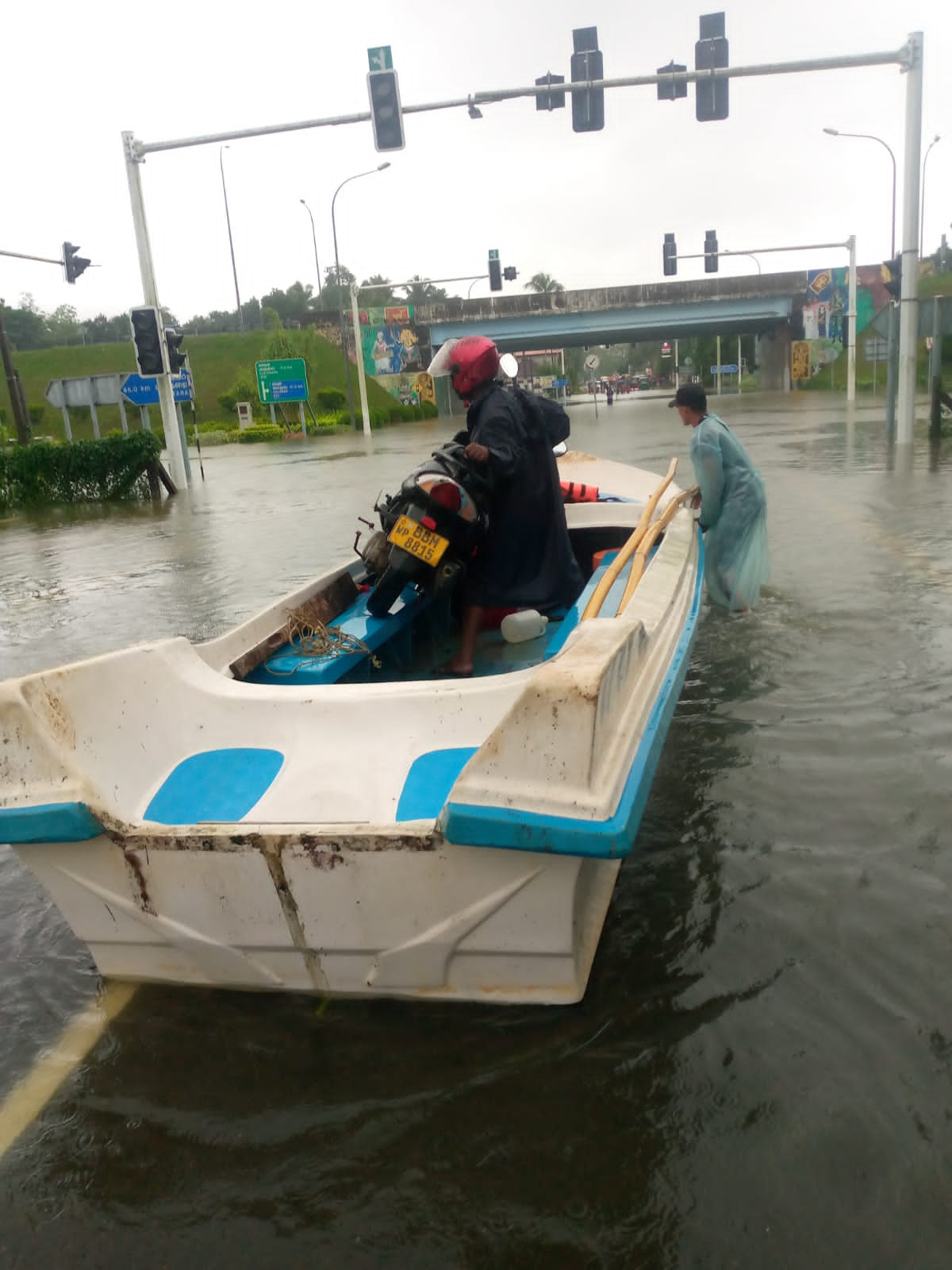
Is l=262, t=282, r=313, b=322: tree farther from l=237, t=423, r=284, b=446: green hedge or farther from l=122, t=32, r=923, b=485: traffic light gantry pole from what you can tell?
l=122, t=32, r=923, b=485: traffic light gantry pole

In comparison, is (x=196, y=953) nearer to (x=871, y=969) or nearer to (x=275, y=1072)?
(x=275, y=1072)

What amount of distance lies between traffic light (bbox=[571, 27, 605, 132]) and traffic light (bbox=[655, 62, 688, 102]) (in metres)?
0.76

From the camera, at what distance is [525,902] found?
2.33 metres

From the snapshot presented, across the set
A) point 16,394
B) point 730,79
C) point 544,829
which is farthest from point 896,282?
point 16,394

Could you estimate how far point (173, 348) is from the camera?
640 inches

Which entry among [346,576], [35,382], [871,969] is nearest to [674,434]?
[346,576]

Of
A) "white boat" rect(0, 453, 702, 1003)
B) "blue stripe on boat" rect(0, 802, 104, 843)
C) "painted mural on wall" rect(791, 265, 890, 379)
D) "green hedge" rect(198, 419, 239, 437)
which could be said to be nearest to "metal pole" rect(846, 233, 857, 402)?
"painted mural on wall" rect(791, 265, 890, 379)

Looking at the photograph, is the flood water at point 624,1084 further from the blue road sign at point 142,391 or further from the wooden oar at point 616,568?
the blue road sign at point 142,391

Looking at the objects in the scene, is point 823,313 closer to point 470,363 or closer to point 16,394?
point 16,394

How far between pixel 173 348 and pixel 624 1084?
1589 cm

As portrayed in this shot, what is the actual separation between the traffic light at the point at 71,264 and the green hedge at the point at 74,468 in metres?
3.56

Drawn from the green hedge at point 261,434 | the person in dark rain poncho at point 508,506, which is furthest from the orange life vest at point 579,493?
the green hedge at point 261,434

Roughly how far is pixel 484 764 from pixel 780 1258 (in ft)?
3.52

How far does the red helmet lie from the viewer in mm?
4109
